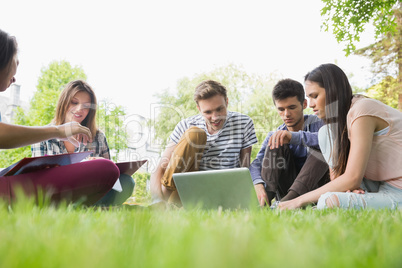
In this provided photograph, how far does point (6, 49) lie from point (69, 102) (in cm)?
158

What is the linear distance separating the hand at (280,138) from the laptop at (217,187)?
109 cm

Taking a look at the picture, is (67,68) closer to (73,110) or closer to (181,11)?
(73,110)

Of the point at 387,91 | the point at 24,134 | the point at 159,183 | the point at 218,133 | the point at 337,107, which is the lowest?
the point at 159,183

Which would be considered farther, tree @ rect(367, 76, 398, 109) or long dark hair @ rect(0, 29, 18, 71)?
tree @ rect(367, 76, 398, 109)

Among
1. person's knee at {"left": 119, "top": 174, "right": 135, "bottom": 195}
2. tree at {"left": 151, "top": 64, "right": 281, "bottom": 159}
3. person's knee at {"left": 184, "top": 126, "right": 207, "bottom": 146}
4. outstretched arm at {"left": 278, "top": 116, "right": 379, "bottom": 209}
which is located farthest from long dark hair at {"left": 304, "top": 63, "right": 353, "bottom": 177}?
tree at {"left": 151, "top": 64, "right": 281, "bottom": 159}

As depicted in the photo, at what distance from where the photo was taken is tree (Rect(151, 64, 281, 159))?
24734 millimetres

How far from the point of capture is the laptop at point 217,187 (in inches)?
109

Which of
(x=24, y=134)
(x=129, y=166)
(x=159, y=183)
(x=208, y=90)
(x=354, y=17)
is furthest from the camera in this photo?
(x=354, y=17)

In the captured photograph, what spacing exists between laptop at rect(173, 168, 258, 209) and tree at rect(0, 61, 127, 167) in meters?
14.6

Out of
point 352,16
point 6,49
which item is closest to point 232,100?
point 352,16

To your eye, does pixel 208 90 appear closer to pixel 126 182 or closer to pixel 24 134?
pixel 126 182

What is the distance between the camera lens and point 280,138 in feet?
12.4

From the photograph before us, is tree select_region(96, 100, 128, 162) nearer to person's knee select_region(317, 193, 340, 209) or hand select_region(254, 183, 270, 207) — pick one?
hand select_region(254, 183, 270, 207)

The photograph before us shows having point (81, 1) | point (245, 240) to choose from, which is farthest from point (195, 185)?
Answer: point (81, 1)
